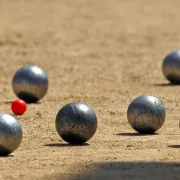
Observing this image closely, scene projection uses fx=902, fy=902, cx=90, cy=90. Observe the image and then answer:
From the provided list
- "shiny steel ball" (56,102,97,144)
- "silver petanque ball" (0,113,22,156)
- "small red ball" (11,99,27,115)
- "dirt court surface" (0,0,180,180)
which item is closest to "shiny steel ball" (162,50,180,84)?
"dirt court surface" (0,0,180,180)

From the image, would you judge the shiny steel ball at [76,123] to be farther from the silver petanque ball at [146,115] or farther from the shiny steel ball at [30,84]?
the shiny steel ball at [30,84]

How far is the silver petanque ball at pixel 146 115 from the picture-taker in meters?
15.2

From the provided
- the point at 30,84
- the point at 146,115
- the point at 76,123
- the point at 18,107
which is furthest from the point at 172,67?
the point at 76,123

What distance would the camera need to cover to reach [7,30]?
110 feet

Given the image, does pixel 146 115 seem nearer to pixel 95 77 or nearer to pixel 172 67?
pixel 172 67

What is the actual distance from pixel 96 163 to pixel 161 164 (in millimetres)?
906

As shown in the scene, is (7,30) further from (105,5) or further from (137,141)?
(137,141)

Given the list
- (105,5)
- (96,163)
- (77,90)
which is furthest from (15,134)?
(105,5)

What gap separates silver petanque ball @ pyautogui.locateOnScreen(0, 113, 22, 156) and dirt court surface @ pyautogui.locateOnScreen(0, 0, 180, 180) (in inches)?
6.2

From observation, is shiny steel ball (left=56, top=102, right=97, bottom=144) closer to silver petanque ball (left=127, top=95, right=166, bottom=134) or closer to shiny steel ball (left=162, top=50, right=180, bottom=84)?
silver petanque ball (left=127, top=95, right=166, bottom=134)

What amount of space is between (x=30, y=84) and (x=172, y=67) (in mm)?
4273

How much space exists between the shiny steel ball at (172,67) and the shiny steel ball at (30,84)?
3.79 m

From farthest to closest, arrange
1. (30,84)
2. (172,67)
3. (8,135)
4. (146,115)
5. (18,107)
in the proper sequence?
(172,67), (30,84), (18,107), (146,115), (8,135)

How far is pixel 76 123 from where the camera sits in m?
14.0
